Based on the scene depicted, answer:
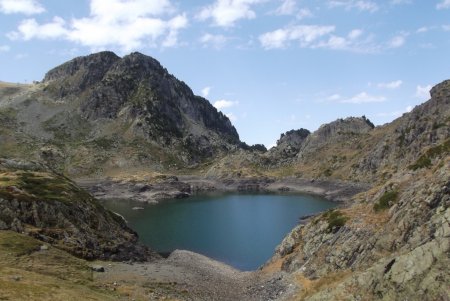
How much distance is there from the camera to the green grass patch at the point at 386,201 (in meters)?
66.9

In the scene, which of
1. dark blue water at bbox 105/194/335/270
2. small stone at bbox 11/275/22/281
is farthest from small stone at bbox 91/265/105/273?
dark blue water at bbox 105/194/335/270

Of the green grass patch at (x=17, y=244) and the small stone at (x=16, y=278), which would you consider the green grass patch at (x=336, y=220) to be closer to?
the small stone at (x=16, y=278)

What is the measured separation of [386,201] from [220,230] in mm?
86348

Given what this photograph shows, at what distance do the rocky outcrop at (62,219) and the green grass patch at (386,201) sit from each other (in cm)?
4698

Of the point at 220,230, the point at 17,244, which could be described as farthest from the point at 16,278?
the point at 220,230

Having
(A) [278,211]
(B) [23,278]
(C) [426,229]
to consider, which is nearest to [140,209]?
(A) [278,211]

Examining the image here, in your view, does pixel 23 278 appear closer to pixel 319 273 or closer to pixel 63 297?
pixel 63 297

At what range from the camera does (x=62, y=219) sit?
3317 inches

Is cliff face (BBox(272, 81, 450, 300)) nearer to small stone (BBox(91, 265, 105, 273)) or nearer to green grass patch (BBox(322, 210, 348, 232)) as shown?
green grass patch (BBox(322, 210, 348, 232))

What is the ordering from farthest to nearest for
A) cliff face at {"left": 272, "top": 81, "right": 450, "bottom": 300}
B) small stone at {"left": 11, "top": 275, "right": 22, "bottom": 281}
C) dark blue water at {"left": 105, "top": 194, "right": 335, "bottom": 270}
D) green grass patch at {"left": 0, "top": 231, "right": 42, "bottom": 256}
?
dark blue water at {"left": 105, "top": 194, "right": 335, "bottom": 270}
green grass patch at {"left": 0, "top": 231, "right": 42, "bottom": 256}
small stone at {"left": 11, "top": 275, "right": 22, "bottom": 281}
cliff face at {"left": 272, "top": 81, "right": 450, "bottom": 300}

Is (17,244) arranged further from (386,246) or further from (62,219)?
(386,246)

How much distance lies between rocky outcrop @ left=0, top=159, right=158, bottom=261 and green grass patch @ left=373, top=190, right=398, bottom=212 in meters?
47.0

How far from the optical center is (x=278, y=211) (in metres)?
193

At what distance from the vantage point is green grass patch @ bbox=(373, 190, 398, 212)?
6694cm
